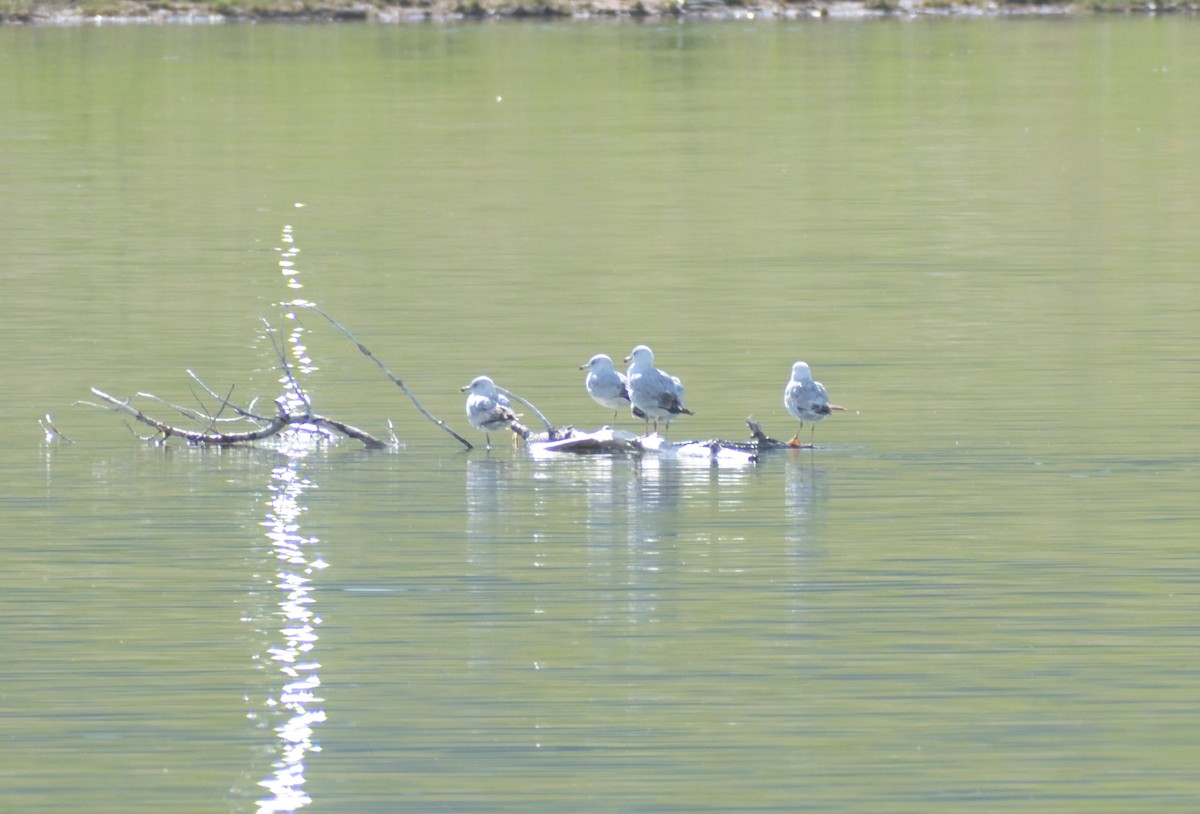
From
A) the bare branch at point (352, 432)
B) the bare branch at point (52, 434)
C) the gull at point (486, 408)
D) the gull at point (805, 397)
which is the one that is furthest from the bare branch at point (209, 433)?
the gull at point (805, 397)

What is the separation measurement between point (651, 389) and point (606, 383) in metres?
0.43

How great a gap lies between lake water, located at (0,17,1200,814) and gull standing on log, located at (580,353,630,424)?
1.52 feet

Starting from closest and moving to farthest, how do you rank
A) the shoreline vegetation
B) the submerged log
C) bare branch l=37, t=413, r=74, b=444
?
the submerged log
bare branch l=37, t=413, r=74, b=444
the shoreline vegetation

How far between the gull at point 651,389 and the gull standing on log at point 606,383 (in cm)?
24

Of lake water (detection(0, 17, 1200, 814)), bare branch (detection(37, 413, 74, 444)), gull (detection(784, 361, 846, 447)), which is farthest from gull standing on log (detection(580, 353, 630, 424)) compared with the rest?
bare branch (detection(37, 413, 74, 444))

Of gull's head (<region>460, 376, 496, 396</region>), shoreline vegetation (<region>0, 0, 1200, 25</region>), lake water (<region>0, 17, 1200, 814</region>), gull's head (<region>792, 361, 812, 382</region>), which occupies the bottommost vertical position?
lake water (<region>0, 17, 1200, 814</region>)

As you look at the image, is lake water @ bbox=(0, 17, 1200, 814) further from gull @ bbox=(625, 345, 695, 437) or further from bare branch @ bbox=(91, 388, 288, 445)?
gull @ bbox=(625, 345, 695, 437)

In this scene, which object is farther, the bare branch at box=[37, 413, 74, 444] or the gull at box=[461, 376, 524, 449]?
the bare branch at box=[37, 413, 74, 444]

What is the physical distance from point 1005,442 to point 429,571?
424 centimetres

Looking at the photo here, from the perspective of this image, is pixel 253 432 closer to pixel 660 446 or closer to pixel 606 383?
pixel 606 383

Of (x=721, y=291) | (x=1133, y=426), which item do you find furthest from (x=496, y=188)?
(x=1133, y=426)

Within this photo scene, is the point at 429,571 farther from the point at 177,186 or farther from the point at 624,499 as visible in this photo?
the point at 177,186

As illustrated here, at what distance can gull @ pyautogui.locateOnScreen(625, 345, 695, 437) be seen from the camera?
1430 cm

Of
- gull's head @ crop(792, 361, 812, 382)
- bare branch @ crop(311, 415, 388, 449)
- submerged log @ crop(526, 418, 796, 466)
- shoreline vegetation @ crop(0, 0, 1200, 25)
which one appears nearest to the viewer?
gull's head @ crop(792, 361, 812, 382)
